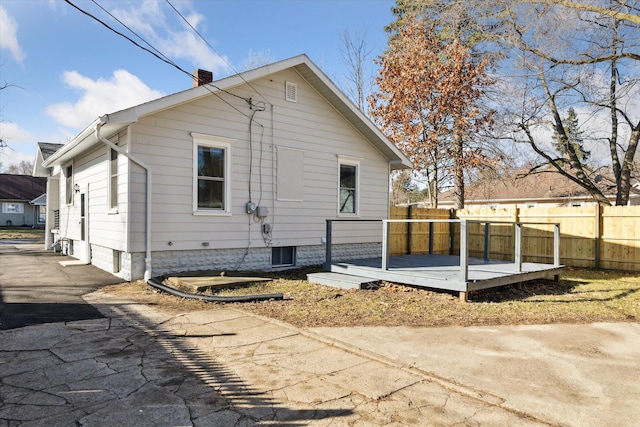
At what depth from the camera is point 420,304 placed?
273 inches

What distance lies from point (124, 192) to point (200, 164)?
1650 mm

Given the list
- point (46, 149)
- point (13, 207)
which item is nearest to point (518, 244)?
point (46, 149)

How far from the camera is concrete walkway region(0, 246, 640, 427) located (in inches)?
117

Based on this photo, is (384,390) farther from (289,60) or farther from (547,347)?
(289,60)

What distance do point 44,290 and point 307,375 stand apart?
614 cm

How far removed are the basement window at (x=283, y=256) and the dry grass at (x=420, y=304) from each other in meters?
1.32

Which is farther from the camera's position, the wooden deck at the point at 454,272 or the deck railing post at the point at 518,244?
the deck railing post at the point at 518,244

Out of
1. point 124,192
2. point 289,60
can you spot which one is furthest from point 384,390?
point 289,60

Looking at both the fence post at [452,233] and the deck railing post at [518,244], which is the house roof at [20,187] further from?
the deck railing post at [518,244]

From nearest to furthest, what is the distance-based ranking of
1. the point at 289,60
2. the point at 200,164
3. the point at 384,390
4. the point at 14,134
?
the point at 384,390 < the point at 200,164 < the point at 289,60 < the point at 14,134

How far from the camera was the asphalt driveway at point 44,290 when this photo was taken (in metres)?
5.71

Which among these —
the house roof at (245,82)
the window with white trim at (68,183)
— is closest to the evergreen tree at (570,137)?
the house roof at (245,82)

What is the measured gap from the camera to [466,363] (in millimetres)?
4176

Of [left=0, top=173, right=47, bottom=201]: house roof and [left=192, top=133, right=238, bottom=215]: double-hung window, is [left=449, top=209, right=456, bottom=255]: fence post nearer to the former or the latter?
[left=192, top=133, right=238, bottom=215]: double-hung window
